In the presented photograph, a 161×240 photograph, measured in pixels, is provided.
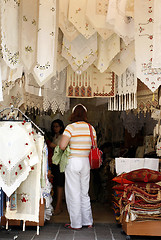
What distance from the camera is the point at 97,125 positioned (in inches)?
315

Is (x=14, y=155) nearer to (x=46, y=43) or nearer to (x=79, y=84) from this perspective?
(x=46, y=43)

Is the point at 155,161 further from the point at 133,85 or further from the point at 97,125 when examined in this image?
the point at 97,125

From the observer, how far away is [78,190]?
4.39 m

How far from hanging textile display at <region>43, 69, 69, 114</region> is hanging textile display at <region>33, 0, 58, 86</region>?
46.1 inches

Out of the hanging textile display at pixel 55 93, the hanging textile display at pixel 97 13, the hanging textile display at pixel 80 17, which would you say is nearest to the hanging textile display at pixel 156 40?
the hanging textile display at pixel 97 13

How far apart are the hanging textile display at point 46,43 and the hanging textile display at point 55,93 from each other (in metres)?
1.17

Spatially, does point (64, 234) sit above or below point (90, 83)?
below

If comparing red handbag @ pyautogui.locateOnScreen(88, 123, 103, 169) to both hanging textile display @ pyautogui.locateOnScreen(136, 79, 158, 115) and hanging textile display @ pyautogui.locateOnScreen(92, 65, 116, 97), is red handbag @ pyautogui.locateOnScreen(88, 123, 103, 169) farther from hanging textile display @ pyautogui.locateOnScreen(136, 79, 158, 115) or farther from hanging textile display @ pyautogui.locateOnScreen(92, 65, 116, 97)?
hanging textile display @ pyautogui.locateOnScreen(136, 79, 158, 115)

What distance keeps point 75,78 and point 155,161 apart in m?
→ 1.72

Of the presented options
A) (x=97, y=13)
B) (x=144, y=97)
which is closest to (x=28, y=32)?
(x=97, y=13)

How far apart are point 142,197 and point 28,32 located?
2341mm

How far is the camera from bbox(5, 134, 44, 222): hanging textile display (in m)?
3.57

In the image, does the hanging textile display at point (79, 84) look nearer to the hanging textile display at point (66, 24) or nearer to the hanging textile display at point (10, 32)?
the hanging textile display at point (66, 24)

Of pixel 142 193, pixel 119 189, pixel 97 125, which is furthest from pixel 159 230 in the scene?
pixel 97 125
